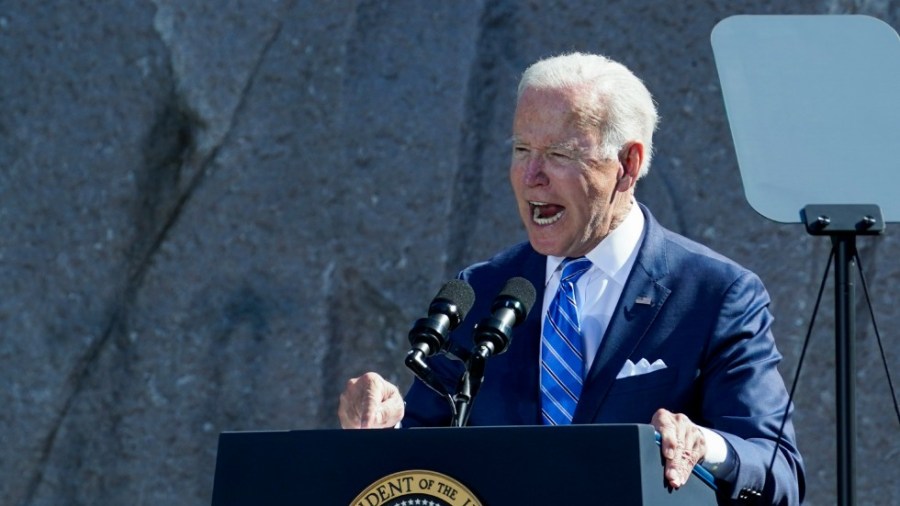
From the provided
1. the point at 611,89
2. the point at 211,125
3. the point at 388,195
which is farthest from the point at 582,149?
the point at 211,125

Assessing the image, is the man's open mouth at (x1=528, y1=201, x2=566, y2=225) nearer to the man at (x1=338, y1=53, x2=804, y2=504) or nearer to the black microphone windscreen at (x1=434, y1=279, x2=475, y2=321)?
the man at (x1=338, y1=53, x2=804, y2=504)

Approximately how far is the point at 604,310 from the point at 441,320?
57 cm

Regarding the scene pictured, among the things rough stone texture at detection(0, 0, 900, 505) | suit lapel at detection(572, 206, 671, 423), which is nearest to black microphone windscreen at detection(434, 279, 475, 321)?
suit lapel at detection(572, 206, 671, 423)

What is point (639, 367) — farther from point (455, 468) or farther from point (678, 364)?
point (455, 468)

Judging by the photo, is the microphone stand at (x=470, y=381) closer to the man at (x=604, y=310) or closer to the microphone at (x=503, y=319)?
the microphone at (x=503, y=319)

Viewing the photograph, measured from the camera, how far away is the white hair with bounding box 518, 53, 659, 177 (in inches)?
104

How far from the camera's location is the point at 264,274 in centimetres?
380

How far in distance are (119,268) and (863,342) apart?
1747mm

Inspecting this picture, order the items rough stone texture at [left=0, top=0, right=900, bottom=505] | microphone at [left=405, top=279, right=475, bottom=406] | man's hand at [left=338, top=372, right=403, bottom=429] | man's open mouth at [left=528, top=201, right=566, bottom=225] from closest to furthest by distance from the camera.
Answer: microphone at [left=405, top=279, right=475, bottom=406] < man's hand at [left=338, top=372, right=403, bottom=429] < man's open mouth at [left=528, top=201, right=566, bottom=225] < rough stone texture at [left=0, top=0, right=900, bottom=505]

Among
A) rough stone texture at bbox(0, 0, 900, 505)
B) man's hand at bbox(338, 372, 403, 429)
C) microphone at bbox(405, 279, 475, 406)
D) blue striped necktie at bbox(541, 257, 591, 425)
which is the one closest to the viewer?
microphone at bbox(405, 279, 475, 406)

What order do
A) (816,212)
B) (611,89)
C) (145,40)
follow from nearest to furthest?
1. (816,212)
2. (611,89)
3. (145,40)

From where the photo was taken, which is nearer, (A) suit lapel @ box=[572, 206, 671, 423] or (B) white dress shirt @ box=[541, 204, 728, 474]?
(A) suit lapel @ box=[572, 206, 671, 423]

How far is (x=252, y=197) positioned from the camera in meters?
3.83

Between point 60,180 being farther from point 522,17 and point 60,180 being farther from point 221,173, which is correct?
point 522,17
